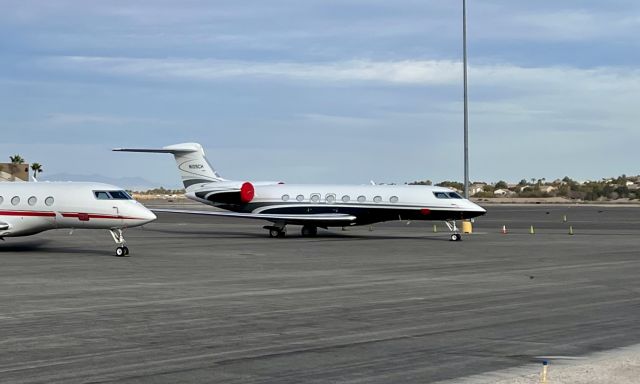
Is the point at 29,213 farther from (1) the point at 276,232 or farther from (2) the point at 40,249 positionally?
(1) the point at 276,232

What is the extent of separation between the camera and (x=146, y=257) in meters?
30.2

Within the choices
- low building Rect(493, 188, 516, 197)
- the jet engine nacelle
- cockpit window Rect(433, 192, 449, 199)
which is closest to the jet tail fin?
the jet engine nacelle

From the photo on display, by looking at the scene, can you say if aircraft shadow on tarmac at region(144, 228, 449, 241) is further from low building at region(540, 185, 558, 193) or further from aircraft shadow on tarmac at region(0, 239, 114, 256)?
low building at region(540, 185, 558, 193)

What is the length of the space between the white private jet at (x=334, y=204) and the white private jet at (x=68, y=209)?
1053 cm

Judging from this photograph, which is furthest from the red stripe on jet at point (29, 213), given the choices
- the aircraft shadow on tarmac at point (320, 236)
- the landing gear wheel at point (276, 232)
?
the landing gear wheel at point (276, 232)

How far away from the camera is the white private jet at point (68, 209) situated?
3080 cm

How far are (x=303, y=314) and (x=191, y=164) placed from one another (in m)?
33.0

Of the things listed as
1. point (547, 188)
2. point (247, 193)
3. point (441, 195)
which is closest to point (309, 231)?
point (247, 193)

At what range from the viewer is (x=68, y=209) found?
1236 inches

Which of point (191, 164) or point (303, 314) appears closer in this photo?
point (303, 314)

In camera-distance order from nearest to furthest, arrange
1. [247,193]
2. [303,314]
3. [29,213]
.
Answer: [303,314] < [29,213] < [247,193]

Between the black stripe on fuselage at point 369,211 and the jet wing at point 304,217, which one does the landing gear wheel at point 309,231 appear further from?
the black stripe on fuselage at point 369,211

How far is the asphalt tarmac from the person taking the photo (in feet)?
37.4

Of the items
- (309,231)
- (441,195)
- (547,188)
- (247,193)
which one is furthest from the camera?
(547,188)
